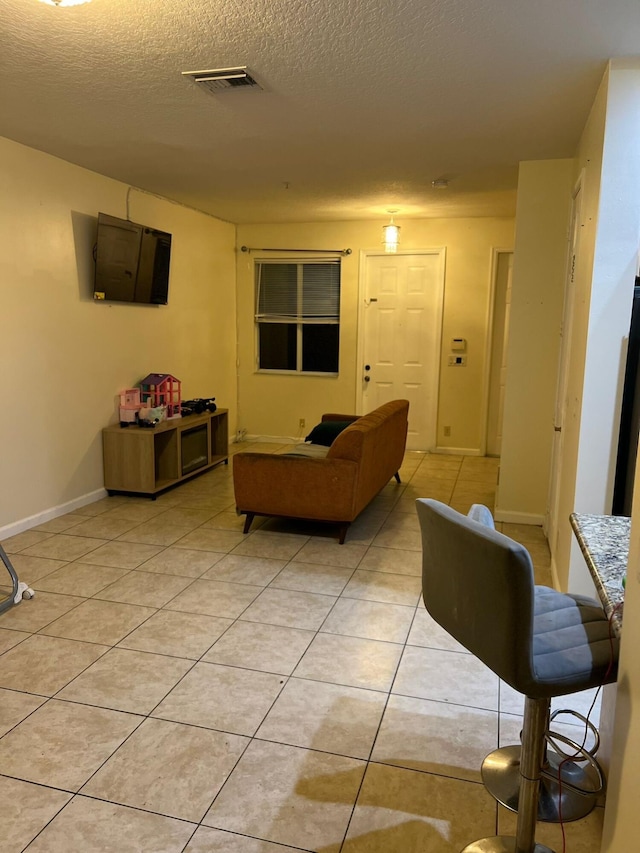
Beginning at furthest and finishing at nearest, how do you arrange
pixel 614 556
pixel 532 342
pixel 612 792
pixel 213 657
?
pixel 532 342 → pixel 213 657 → pixel 614 556 → pixel 612 792

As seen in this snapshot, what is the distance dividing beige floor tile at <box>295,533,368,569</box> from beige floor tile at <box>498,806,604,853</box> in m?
1.89

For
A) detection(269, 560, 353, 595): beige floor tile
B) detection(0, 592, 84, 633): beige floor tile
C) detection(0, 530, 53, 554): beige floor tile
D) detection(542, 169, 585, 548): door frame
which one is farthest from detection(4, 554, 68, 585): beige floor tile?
detection(542, 169, 585, 548): door frame

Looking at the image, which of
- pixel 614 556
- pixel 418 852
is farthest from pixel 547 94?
pixel 418 852

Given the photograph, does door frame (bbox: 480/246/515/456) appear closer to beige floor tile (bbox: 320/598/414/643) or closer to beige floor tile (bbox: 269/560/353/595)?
beige floor tile (bbox: 269/560/353/595)

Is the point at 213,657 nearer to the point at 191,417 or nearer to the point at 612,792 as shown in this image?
the point at 612,792

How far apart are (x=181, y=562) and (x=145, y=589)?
390mm

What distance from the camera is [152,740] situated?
203 cm

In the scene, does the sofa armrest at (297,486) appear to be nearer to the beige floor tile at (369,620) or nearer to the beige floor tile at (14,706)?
the beige floor tile at (369,620)

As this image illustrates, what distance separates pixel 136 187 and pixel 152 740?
4308 mm

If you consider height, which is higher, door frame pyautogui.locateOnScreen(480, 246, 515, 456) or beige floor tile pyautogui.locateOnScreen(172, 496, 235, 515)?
door frame pyautogui.locateOnScreen(480, 246, 515, 456)

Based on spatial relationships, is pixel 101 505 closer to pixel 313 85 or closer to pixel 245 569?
pixel 245 569

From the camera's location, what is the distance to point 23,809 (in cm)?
174

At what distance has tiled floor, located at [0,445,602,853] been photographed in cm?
170

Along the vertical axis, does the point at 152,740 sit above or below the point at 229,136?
below
